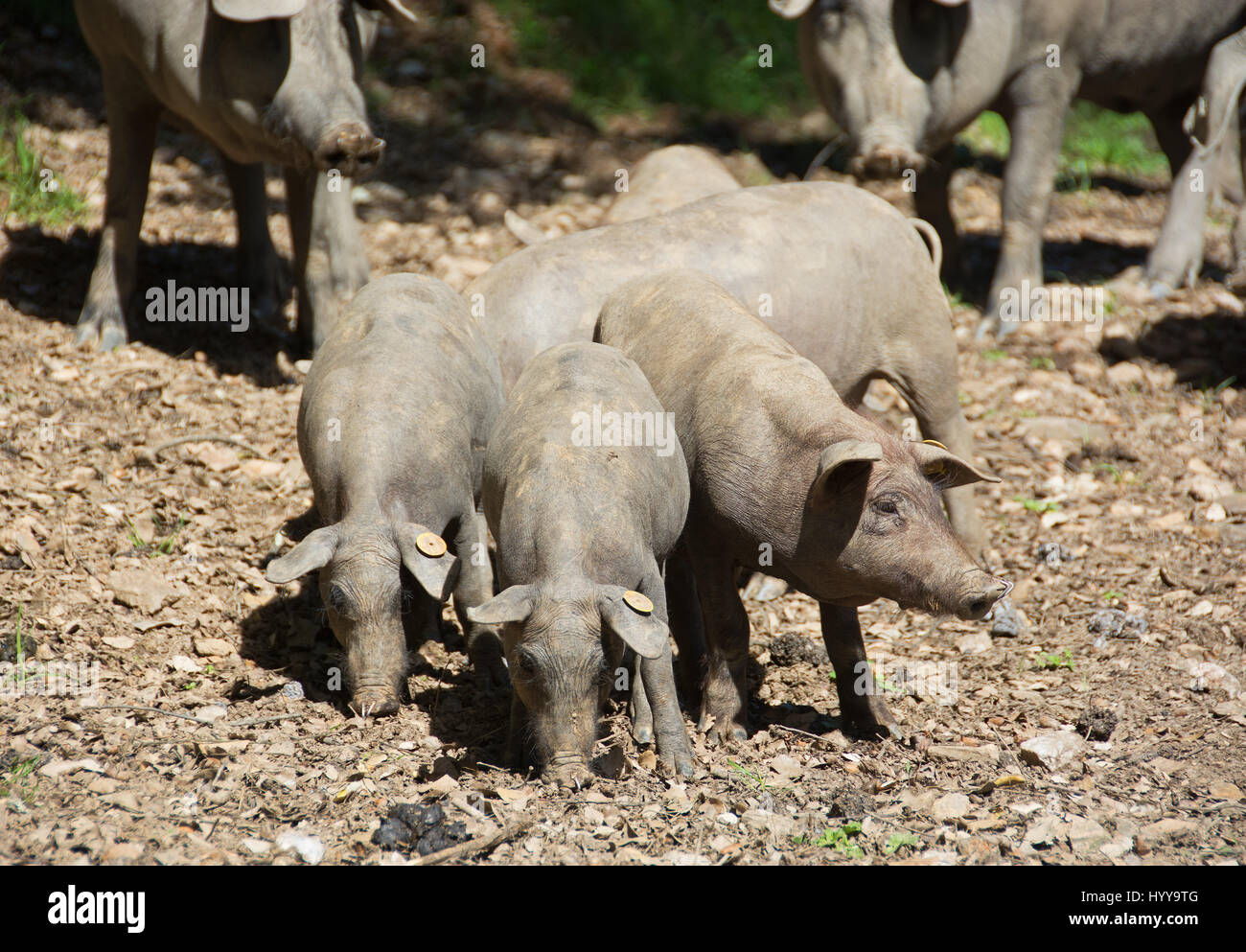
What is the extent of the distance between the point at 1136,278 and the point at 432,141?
5.88 meters

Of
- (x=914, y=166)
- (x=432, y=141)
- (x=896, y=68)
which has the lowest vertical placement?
(x=914, y=166)

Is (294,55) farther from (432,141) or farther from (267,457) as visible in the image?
(432,141)

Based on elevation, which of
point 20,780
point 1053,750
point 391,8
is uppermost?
point 391,8

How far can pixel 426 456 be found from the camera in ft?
17.1

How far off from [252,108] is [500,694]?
11.8 ft

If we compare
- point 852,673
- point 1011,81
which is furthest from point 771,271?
point 1011,81

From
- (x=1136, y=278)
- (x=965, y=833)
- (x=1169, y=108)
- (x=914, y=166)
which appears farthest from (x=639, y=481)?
(x=1169, y=108)

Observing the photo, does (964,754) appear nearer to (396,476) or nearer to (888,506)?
(888,506)

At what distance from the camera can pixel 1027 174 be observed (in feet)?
30.8

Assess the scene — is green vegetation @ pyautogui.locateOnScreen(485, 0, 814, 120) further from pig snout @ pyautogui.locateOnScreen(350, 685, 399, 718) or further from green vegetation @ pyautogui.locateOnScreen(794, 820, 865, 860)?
green vegetation @ pyautogui.locateOnScreen(794, 820, 865, 860)

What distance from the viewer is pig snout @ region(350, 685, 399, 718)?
16.2 ft

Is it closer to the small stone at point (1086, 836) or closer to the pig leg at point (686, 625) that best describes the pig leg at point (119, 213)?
the pig leg at point (686, 625)

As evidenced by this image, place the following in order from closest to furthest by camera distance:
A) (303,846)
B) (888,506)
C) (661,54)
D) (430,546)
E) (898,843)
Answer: (303,846)
(898,843)
(888,506)
(430,546)
(661,54)

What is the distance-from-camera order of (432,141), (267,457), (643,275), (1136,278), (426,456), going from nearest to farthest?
(426,456), (643,275), (267,457), (1136,278), (432,141)
